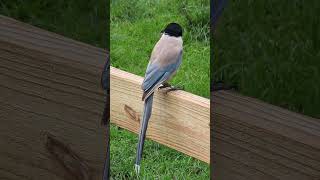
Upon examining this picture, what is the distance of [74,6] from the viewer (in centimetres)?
213

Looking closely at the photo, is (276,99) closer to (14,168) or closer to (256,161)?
(256,161)

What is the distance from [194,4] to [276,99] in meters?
0.32

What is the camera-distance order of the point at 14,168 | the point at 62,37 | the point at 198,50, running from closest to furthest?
the point at 198,50 → the point at 62,37 → the point at 14,168

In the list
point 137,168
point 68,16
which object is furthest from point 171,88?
point 68,16

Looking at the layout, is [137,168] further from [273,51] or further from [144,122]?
[273,51]

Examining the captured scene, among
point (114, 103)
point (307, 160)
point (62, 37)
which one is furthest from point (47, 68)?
point (307, 160)

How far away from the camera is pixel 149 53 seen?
2074 millimetres

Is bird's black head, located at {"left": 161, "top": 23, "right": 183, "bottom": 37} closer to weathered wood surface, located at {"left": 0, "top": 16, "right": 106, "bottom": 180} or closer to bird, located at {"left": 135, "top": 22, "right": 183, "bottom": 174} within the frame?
bird, located at {"left": 135, "top": 22, "right": 183, "bottom": 174}

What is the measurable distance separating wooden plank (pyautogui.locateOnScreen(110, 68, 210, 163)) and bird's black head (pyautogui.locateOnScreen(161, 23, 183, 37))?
0.15 metres

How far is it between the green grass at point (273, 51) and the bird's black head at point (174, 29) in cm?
12

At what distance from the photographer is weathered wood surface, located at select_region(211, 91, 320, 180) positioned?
74.0 inches

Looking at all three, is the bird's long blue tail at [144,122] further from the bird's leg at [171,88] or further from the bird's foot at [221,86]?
the bird's foot at [221,86]

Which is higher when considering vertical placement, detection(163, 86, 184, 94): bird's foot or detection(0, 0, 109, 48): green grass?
detection(0, 0, 109, 48): green grass

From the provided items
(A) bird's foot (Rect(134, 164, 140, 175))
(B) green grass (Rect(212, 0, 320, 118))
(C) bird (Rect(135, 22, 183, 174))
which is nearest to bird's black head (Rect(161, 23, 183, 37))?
(C) bird (Rect(135, 22, 183, 174))
